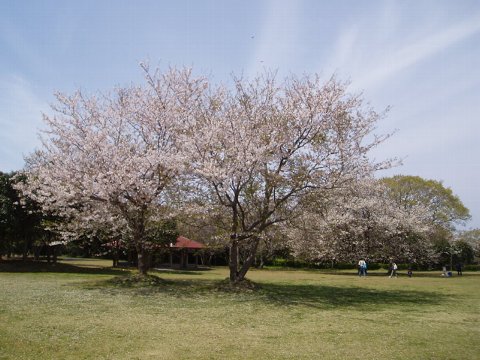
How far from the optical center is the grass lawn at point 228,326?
7719 mm

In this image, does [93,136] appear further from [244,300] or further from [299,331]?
[299,331]

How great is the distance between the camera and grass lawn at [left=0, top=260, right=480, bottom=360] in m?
7.72

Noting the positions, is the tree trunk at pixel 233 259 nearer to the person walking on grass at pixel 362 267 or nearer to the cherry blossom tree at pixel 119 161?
the cherry blossom tree at pixel 119 161

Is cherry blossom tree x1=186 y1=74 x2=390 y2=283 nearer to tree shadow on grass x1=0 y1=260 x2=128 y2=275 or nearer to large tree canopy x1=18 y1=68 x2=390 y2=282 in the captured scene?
large tree canopy x1=18 y1=68 x2=390 y2=282

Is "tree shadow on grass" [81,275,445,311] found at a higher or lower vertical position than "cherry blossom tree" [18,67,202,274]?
lower

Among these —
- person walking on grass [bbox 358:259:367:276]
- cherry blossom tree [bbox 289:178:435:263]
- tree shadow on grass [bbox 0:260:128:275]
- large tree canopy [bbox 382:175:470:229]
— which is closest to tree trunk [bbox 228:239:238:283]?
tree shadow on grass [bbox 0:260:128:275]

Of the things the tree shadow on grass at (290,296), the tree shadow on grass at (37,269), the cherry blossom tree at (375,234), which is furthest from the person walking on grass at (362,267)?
the tree shadow on grass at (37,269)

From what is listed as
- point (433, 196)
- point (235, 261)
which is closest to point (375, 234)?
point (433, 196)

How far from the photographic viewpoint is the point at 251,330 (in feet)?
31.9

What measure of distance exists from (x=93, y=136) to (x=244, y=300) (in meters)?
9.74

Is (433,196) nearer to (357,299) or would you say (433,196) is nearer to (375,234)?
(375,234)

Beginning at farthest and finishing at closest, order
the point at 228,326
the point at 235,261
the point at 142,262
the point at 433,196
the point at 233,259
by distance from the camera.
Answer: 1. the point at 433,196
2. the point at 142,262
3. the point at 235,261
4. the point at 233,259
5. the point at 228,326

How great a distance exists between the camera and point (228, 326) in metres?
10.1

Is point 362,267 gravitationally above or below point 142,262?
below
